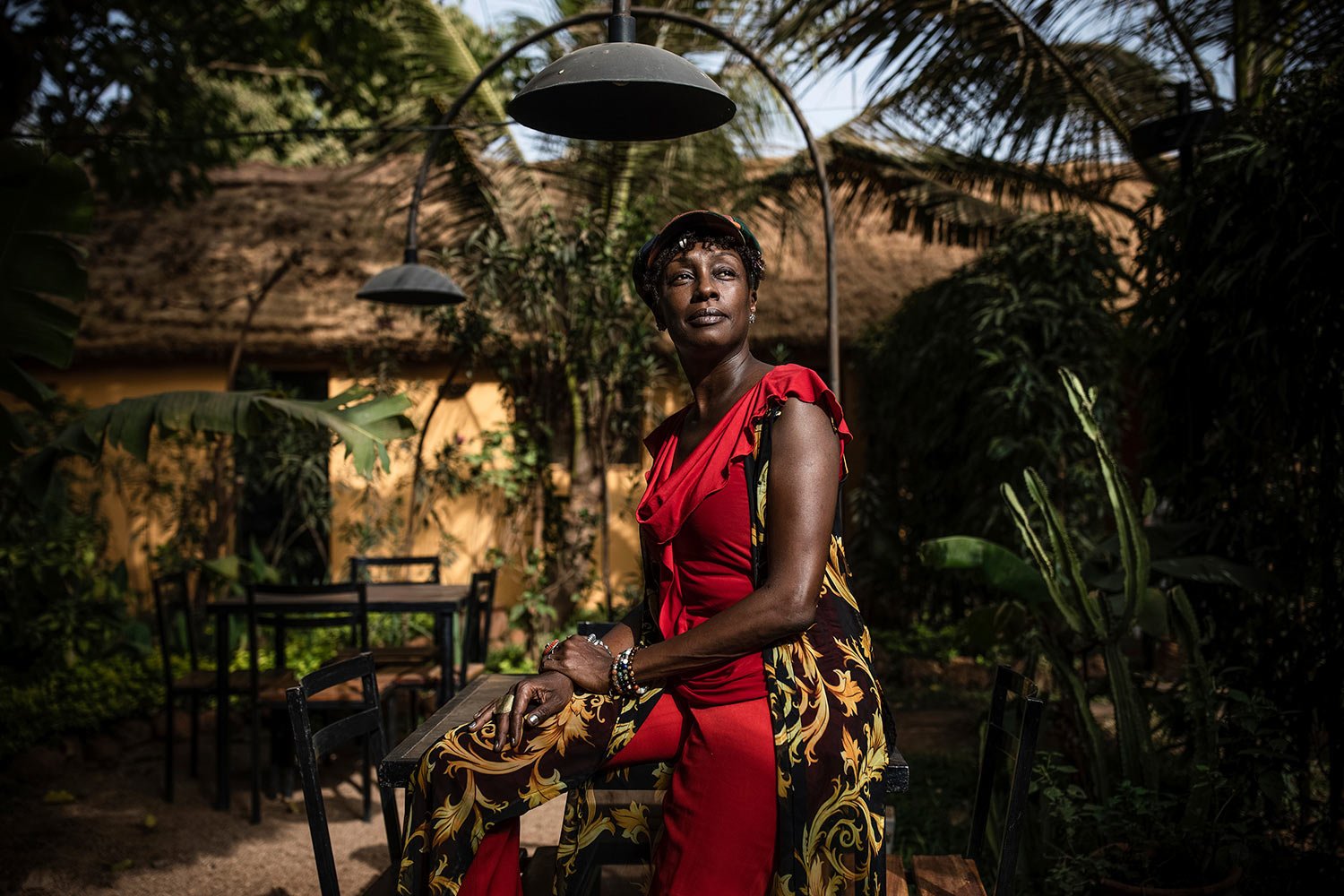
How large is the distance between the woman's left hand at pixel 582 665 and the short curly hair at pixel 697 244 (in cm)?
73

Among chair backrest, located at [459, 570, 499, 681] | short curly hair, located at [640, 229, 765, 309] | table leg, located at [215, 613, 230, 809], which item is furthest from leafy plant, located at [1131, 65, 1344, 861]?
table leg, located at [215, 613, 230, 809]

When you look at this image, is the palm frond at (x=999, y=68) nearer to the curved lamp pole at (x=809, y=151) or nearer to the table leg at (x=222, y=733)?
the curved lamp pole at (x=809, y=151)

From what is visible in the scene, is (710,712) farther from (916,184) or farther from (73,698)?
(916,184)

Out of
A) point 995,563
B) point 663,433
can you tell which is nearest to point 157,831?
point 663,433

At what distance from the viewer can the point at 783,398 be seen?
1.90 meters

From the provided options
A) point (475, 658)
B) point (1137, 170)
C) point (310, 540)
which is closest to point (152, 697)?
point (475, 658)

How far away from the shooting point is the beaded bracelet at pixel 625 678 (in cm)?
196

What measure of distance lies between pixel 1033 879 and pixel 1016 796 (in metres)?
1.65

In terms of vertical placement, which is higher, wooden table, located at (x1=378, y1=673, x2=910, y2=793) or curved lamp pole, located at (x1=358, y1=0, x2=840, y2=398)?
curved lamp pole, located at (x1=358, y1=0, x2=840, y2=398)

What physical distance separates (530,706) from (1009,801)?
1109 mm

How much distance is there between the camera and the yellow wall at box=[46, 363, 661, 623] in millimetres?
8336

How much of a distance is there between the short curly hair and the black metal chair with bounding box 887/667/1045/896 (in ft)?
3.49

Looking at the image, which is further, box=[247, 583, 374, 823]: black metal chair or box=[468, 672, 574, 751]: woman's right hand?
box=[247, 583, 374, 823]: black metal chair

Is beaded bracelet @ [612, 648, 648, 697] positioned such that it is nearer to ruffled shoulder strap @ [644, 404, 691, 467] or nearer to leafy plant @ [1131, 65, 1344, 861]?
ruffled shoulder strap @ [644, 404, 691, 467]
